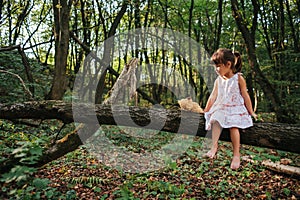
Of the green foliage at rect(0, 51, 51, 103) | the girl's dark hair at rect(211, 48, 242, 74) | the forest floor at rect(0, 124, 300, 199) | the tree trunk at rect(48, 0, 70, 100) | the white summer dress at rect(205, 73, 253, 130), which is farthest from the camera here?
the green foliage at rect(0, 51, 51, 103)

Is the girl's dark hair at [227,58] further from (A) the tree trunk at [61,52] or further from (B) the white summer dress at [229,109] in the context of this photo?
(A) the tree trunk at [61,52]

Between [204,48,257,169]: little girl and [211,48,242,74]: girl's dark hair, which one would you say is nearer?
[204,48,257,169]: little girl

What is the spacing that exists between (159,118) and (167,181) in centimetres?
178

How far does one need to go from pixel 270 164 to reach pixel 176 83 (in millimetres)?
17240

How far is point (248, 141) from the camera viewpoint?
11.7 feet

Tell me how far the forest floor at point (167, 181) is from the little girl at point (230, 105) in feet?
4.72

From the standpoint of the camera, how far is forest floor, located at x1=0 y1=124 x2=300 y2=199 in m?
4.45

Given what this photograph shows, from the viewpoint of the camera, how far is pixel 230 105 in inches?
140

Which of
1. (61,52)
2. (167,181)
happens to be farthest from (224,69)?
(61,52)

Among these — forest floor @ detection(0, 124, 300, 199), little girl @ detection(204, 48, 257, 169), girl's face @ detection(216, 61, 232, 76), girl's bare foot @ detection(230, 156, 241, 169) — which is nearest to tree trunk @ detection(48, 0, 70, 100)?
forest floor @ detection(0, 124, 300, 199)

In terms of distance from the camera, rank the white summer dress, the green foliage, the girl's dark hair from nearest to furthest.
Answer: the white summer dress, the girl's dark hair, the green foliage

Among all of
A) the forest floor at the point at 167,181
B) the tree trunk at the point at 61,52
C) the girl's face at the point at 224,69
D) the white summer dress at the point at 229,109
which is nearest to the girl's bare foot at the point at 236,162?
the white summer dress at the point at 229,109

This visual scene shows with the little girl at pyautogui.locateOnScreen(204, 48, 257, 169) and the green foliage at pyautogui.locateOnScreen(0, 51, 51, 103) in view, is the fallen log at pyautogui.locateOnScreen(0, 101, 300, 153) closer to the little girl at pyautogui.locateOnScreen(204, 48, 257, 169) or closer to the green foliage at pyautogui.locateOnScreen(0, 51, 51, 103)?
the little girl at pyautogui.locateOnScreen(204, 48, 257, 169)

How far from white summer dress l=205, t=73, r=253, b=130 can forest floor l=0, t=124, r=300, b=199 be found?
1659 mm
